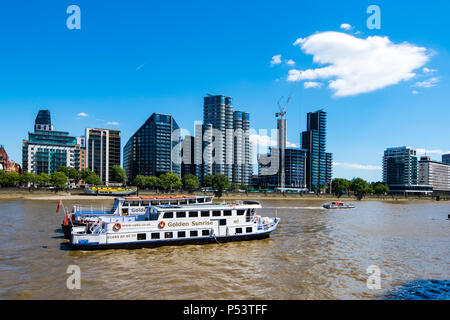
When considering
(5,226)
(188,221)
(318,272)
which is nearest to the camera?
(318,272)

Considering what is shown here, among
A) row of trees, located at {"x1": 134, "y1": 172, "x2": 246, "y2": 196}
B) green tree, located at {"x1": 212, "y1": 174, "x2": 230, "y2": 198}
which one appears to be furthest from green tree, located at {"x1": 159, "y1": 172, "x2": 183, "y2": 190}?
green tree, located at {"x1": 212, "y1": 174, "x2": 230, "y2": 198}

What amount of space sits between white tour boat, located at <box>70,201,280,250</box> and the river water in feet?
3.51

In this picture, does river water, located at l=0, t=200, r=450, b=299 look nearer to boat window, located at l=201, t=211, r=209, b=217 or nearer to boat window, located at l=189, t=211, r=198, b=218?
boat window, located at l=189, t=211, r=198, b=218

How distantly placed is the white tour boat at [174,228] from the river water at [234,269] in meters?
1.07

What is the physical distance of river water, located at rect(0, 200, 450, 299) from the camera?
23703 millimetres

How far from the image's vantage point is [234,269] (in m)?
30.2

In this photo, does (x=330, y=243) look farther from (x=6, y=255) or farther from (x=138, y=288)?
(x=6, y=255)

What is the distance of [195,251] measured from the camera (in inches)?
1474

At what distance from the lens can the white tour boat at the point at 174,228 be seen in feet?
120

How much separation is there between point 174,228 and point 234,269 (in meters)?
11.8

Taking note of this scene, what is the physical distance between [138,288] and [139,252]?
12.5 metres
